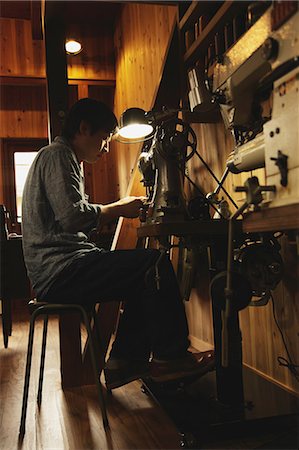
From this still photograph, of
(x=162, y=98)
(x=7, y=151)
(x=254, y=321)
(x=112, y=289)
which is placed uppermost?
(x=7, y=151)

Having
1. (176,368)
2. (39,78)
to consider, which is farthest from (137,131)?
(39,78)

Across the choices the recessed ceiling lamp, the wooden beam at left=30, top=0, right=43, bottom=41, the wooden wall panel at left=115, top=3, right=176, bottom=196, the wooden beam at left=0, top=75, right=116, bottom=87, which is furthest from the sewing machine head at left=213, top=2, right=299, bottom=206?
the wooden beam at left=0, top=75, right=116, bottom=87

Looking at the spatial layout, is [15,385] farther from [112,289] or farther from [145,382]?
[112,289]

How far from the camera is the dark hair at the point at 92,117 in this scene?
1938 mm

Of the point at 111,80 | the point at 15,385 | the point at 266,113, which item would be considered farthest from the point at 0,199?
the point at 266,113

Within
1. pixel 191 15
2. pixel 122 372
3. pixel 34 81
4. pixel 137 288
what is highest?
pixel 34 81

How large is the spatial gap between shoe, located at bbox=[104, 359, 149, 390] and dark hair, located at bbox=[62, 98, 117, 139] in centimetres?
94

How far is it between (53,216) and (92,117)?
0.45m

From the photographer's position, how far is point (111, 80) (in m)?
5.27

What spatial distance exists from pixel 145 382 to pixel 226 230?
0.93 m

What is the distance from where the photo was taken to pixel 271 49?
102 cm

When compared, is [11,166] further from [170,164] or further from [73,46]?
[170,164]

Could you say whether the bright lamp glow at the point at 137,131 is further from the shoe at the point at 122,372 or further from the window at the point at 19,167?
the window at the point at 19,167

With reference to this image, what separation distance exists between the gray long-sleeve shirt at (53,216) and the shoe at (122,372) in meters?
0.39
